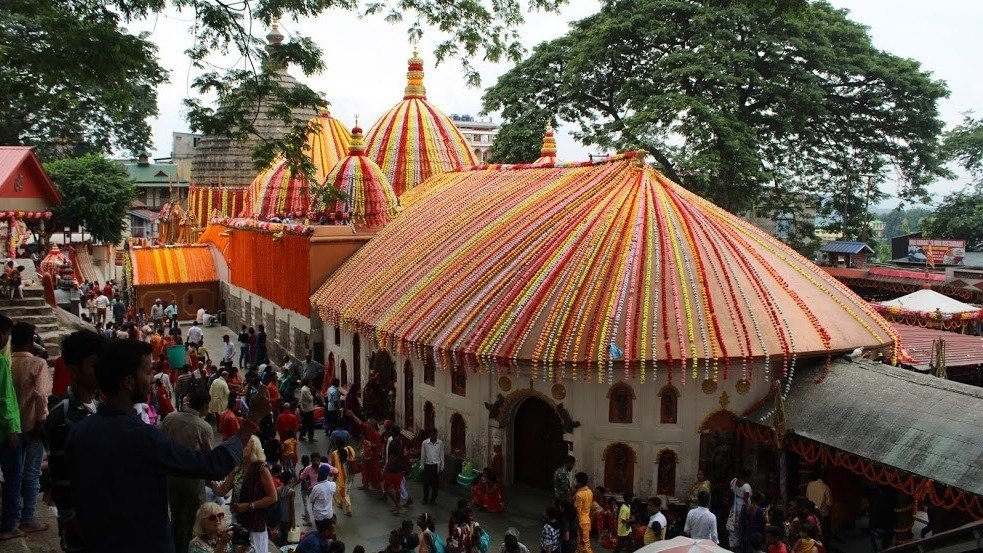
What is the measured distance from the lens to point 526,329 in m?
13.5

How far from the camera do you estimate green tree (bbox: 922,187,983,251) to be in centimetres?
3750

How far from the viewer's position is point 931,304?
22.8 m

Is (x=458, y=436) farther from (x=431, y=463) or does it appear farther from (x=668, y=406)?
(x=668, y=406)

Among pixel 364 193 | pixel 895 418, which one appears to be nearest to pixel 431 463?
pixel 895 418

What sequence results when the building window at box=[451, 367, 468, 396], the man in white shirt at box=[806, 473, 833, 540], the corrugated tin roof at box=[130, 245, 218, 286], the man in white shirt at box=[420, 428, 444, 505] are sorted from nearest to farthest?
the man in white shirt at box=[806, 473, 833, 540]
the man in white shirt at box=[420, 428, 444, 505]
the building window at box=[451, 367, 468, 396]
the corrugated tin roof at box=[130, 245, 218, 286]

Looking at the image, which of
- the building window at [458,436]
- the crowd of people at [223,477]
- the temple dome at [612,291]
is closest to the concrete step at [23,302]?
the crowd of people at [223,477]

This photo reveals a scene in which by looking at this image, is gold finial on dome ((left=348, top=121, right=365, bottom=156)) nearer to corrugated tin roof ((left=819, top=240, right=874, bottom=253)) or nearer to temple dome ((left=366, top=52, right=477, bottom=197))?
temple dome ((left=366, top=52, right=477, bottom=197))

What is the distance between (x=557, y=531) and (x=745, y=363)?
4138 mm

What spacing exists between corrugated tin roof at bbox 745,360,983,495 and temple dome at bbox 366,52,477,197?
1577cm

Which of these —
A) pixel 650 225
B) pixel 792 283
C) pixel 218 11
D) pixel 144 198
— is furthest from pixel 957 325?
pixel 144 198

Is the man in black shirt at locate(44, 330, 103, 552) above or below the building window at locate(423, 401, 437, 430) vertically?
above

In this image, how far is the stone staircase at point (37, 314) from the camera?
16.4 metres

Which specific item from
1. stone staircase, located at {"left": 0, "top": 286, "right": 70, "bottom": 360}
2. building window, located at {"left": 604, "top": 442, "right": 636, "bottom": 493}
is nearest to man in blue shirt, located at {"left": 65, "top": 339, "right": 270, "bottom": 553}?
building window, located at {"left": 604, "top": 442, "right": 636, "bottom": 493}

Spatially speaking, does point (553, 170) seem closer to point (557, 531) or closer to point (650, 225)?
point (650, 225)
